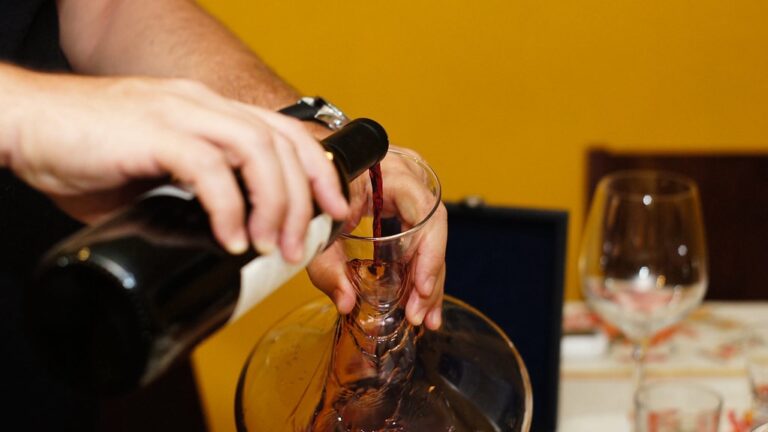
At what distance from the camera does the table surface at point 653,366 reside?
127 cm

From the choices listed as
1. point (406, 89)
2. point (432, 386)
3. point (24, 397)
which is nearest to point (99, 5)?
point (24, 397)

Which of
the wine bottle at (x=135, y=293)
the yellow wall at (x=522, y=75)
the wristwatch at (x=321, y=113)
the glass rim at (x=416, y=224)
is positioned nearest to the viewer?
the wine bottle at (x=135, y=293)

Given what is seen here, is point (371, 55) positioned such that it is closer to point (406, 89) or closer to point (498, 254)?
point (406, 89)

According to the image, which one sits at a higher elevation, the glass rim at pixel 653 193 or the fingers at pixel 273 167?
the fingers at pixel 273 167

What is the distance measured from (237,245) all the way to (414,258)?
0.23 metres

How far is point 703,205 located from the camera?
Answer: 189cm

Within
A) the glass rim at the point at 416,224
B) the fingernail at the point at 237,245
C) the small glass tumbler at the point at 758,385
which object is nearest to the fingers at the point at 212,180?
the fingernail at the point at 237,245

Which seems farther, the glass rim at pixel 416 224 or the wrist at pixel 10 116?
the glass rim at pixel 416 224

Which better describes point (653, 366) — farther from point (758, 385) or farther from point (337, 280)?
point (337, 280)

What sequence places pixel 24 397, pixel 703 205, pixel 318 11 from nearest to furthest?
1. pixel 24 397
2. pixel 703 205
3. pixel 318 11

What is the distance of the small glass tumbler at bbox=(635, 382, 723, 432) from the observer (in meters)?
1.05

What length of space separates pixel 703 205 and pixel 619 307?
2.31ft

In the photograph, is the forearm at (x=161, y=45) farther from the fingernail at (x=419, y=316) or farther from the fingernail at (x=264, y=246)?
the fingernail at (x=264, y=246)

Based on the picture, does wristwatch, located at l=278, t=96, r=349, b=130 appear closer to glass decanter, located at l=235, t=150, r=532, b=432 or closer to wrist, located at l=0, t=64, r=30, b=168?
glass decanter, located at l=235, t=150, r=532, b=432
